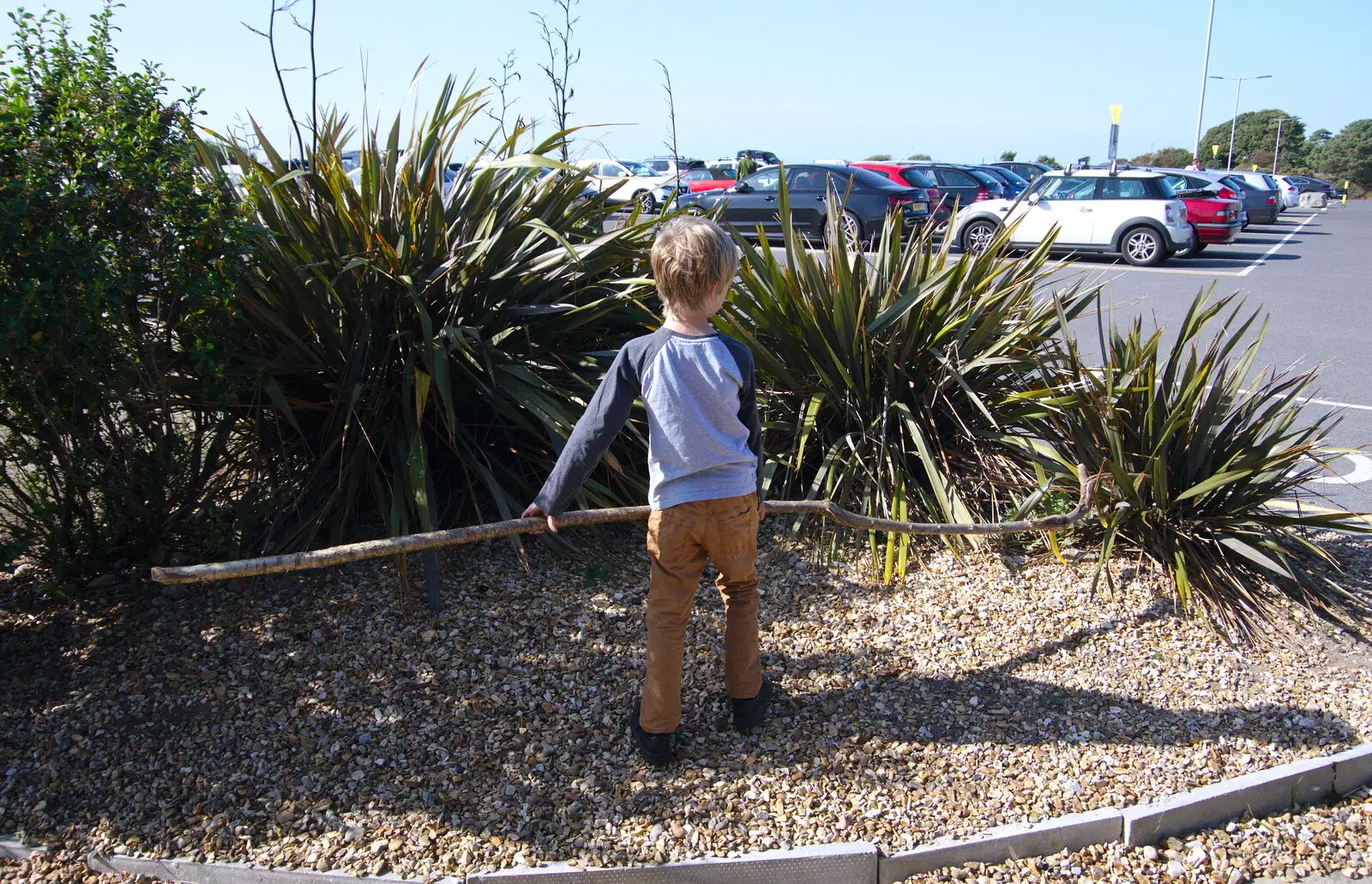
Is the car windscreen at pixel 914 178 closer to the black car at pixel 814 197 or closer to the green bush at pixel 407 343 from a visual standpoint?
the black car at pixel 814 197

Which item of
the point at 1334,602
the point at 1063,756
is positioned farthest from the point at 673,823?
the point at 1334,602

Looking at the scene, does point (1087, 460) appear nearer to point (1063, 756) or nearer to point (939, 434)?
point (939, 434)

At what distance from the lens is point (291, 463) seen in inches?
161

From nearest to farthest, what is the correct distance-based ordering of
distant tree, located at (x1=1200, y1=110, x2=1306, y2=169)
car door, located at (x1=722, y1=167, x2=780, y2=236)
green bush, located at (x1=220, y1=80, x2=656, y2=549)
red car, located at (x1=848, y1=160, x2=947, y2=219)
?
green bush, located at (x1=220, y1=80, x2=656, y2=549), car door, located at (x1=722, y1=167, x2=780, y2=236), red car, located at (x1=848, y1=160, x2=947, y2=219), distant tree, located at (x1=1200, y1=110, x2=1306, y2=169)

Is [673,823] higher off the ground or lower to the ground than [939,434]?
lower

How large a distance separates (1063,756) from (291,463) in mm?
3026

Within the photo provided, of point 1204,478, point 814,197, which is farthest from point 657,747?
point 814,197

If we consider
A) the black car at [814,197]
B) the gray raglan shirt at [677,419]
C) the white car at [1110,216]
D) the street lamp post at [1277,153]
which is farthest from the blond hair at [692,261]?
the street lamp post at [1277,153]

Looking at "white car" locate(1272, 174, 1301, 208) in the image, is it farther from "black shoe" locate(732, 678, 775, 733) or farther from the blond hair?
the blond hair

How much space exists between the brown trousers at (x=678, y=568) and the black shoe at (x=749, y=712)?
253 millimetres

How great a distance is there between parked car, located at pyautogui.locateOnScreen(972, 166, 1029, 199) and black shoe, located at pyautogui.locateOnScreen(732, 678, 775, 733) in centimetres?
2142

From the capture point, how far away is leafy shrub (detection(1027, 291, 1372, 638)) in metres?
4.01

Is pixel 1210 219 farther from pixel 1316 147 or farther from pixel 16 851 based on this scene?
pixel 1316 147

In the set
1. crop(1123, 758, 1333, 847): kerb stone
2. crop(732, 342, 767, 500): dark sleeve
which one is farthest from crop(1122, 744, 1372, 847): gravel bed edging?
crop(732, 342, 767, 500): dark sleeve
